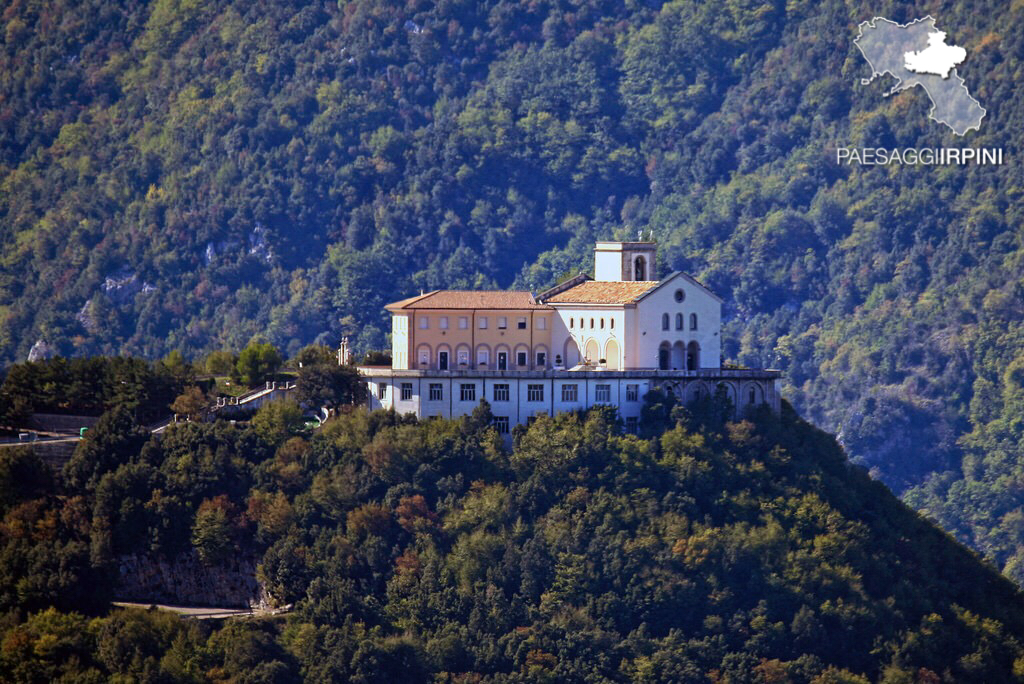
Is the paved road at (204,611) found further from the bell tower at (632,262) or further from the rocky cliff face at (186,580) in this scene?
the bell tower at (632,262)

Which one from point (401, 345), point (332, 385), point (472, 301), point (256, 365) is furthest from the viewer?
point (256, 365)

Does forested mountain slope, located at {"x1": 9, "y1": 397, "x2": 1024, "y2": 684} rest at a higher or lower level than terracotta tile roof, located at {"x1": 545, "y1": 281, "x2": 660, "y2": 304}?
lower

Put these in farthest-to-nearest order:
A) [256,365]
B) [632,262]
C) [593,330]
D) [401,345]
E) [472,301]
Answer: [256,365], [632,262], [472,301], [401,345], [593,330]

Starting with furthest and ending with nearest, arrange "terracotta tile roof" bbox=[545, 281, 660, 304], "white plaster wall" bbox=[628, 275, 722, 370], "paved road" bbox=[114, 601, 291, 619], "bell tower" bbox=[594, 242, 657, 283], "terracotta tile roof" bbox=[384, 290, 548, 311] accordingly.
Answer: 1. "bell tower" bbox=[594, 242, 657, 283]
2. "terracotta tile roof" bbox=[384, 290, 548, 311]
3. "terracotta tile roof" bbox=[545, 281, 660, 304]
4. "white plaster wall" bbox=[628, 275, 722, 370]
5. "paved road" bbox=[114, 601, 291, 619]

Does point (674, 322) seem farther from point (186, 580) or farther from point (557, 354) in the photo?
point (186, 580)

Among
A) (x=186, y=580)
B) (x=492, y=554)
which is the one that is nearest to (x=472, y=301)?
(x=492, y=554)

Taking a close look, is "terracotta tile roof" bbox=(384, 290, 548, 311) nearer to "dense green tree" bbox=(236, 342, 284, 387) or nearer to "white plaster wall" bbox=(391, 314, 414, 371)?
"white plaster wall" bbox=(391, 314, 414, 371)

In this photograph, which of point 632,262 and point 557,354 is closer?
point 557,354

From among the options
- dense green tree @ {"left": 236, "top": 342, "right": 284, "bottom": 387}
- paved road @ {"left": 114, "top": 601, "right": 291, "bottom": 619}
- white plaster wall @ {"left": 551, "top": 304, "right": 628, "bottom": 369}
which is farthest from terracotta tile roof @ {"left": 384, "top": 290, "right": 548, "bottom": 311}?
paved road @ {"left": 114, "top": 601, "right": 291, "bottom": 619}
